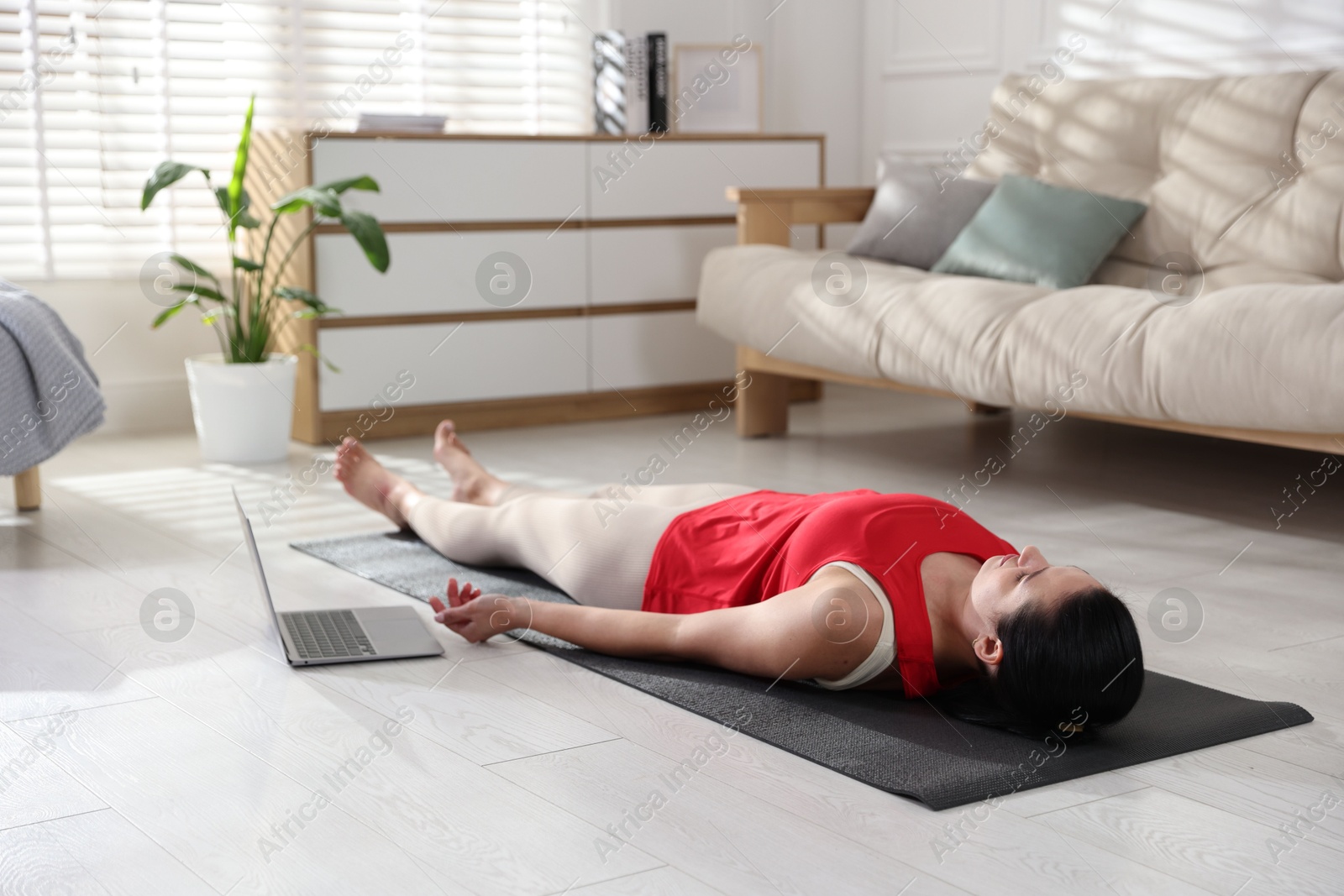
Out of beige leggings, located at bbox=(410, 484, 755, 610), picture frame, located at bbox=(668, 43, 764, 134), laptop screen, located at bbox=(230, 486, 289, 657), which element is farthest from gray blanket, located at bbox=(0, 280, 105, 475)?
picture frame, located at bbox=(668, 43, 764, 134)

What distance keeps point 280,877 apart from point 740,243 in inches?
110

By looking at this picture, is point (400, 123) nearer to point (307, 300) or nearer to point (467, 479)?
point (307, 300)

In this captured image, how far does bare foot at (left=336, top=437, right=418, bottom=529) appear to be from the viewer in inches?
101

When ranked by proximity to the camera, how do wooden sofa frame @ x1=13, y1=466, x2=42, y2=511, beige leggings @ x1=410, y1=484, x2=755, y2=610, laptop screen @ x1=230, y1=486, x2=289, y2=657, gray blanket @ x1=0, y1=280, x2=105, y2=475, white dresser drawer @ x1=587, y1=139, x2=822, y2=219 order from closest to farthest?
laptop screen @ x1=230, y1=486, x2=289, y2=657
beige leggings @ x1=410, y1=484, x2=755, y2=610
gray blanket @ x1=0, y1=280, x2=105, y2=475
wooden sofa frame @ x1=13, y1=466, x2=42, y2=511
white dresser drawer @ x1=587, y1=139, x2=822, y2=219

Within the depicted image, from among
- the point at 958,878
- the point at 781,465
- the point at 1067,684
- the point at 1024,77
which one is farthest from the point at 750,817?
the point at 1024,77

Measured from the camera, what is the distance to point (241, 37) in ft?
13.2

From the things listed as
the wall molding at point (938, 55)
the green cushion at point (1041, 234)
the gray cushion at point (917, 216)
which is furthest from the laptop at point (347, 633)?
the wall molding at point (938, 55)

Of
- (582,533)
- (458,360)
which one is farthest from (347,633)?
(458,360)

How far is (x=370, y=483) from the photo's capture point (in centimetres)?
259

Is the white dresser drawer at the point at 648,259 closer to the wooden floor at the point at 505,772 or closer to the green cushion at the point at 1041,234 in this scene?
the green cushion at the point at 1041,234

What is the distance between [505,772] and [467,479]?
3.49 ft

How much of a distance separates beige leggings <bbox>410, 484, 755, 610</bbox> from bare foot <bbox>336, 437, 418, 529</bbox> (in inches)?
7.8

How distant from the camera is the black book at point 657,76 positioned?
14.2 ft

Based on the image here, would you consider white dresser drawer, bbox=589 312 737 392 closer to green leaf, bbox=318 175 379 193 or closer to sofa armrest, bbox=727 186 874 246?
sofa armrest, bbox=727 186 874 246
